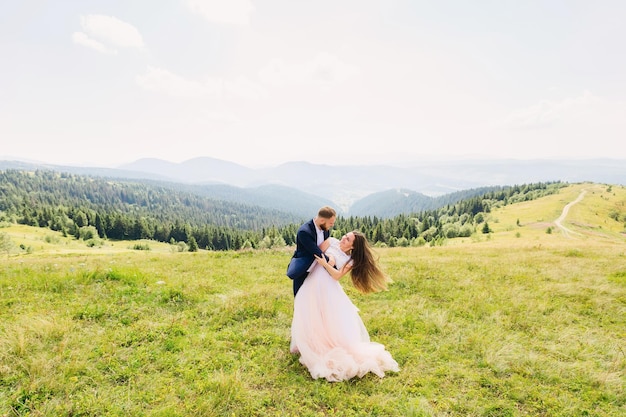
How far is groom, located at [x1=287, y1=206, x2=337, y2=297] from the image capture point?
7992 millimetres

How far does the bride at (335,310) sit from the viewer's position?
26.4 feet

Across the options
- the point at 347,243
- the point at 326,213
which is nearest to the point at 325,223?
the point at 326,213

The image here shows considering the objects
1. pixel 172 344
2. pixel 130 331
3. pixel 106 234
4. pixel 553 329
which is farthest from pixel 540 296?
pixel 106 234

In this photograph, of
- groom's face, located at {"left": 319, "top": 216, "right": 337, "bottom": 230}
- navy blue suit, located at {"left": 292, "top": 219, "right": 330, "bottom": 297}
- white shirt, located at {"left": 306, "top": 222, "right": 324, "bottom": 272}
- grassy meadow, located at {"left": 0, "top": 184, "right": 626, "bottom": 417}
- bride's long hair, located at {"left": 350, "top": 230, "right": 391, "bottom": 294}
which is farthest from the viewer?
bride's long hair, located at {"left": 350, "top": 230, "right": 391, "bottom": 294}

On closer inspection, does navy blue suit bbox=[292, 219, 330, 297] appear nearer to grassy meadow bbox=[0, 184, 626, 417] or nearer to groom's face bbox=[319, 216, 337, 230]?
groom's face bbox=[319, 216, 337, 230]

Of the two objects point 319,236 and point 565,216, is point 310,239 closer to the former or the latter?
point 319,236

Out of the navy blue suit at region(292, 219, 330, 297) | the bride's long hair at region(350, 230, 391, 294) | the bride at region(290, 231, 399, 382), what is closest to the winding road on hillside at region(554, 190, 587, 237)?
the bride's long hair at region(350, 230, 391, 294)

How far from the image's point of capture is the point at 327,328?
8.38m

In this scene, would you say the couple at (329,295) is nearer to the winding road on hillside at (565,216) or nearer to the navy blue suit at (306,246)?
the navy blue suit at (306,246)

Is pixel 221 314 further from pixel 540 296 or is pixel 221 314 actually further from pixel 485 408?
pixel 540 296

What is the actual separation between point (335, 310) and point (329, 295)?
0.44 meters

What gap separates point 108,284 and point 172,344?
5.79 m

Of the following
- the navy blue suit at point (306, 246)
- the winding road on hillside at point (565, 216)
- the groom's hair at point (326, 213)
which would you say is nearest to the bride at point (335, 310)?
the navy blue suit at point (306, 246)

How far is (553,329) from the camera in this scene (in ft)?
34.2
